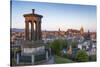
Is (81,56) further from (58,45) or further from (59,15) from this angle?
(59,15)

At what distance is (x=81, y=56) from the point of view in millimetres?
2266

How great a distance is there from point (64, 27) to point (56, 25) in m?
0.10

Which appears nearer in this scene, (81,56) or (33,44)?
(33,44)

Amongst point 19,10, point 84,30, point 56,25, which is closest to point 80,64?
point 84,30

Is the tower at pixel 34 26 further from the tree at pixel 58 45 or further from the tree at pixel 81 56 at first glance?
the tree at pixel 81 56

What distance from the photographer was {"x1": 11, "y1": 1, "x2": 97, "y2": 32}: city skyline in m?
2.07

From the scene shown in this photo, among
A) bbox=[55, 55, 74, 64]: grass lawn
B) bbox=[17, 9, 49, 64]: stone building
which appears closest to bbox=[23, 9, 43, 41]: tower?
bbox=[17, 9, 49, 64]: stone building

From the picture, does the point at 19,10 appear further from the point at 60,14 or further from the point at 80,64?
the point at 80,64

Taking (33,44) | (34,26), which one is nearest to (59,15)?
(34,26)

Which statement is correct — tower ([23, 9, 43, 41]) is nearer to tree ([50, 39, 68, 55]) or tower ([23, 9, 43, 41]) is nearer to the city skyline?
the city skyline

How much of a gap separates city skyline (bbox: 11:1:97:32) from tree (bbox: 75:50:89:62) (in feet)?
0.99

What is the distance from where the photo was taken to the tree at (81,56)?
2.26 meters

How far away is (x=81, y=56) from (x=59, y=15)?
583 mm

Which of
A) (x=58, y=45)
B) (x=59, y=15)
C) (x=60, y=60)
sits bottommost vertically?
(x=60, y=60)
